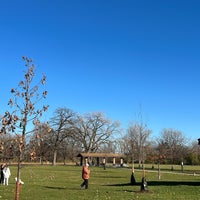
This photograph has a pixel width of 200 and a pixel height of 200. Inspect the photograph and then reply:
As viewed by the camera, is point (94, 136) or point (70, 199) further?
point (94, 136)

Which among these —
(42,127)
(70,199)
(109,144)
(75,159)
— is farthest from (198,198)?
(75,159)

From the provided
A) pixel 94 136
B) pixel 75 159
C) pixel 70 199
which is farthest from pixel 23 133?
pixel 75 159

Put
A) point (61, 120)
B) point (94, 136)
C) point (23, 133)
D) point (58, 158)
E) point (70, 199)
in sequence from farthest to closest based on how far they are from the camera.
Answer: point (58, 158) → point (94, 136) → point (61, 120) → point (70, 199) → point (23, 133)

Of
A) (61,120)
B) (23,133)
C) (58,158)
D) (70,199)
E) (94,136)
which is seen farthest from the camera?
(58,158)

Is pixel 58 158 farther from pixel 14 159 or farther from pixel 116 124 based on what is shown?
pixel 14 159

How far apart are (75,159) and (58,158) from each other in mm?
5087

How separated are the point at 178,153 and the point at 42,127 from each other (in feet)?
193

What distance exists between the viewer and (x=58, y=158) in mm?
99688

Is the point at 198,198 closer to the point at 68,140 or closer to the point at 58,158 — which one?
the point at 68,140

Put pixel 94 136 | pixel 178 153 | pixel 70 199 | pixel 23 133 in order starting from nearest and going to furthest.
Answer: pixel 23 133, pixel 70 199, pixel 178 153, pixel 94 136

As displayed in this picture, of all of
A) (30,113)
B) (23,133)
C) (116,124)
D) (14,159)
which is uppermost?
(116,124)

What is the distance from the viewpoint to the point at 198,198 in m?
15.8

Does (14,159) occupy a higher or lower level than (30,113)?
lower

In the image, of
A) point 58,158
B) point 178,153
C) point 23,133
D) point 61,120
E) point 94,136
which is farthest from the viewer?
point 58,158
